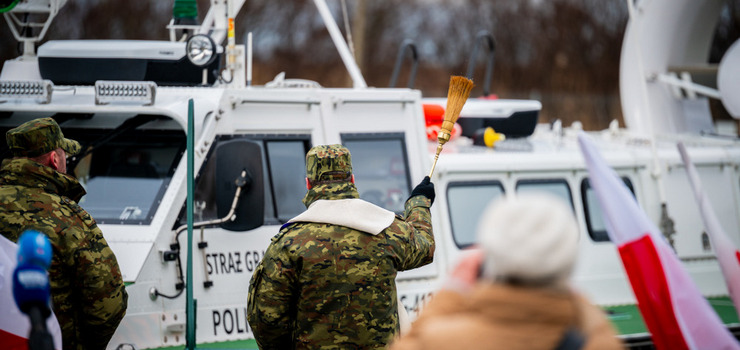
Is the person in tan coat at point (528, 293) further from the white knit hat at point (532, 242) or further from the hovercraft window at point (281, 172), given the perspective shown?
the hovercraft window at point (281, 172)

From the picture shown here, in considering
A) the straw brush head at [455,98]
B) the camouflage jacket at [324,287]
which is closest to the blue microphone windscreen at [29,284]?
the camouflage jacket at [324,287]

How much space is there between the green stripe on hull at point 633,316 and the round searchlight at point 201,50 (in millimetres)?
3299

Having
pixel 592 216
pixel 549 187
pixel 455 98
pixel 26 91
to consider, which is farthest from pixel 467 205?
pixel 26 91

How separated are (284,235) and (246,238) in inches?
56.0

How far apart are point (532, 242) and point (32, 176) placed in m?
2.68

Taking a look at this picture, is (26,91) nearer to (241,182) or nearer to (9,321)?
(241,182)

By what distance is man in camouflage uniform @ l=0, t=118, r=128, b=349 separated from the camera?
4238 millimetres

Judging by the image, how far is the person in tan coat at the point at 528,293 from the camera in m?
2.45

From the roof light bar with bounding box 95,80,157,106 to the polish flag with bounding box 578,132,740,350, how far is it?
2.48 meters

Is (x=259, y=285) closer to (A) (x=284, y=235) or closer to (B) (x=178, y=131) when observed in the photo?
(A) (x=284, y=235)

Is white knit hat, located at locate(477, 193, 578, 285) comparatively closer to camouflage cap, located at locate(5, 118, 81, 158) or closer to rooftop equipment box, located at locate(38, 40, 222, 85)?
camouflage cap, located at locate(5, 118, 81, 158)

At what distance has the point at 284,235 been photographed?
429 centimetres

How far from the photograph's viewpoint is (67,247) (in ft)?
13.9

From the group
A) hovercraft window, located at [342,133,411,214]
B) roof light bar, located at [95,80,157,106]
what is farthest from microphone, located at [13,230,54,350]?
hovercraft window, located at [342,133,411,214]
